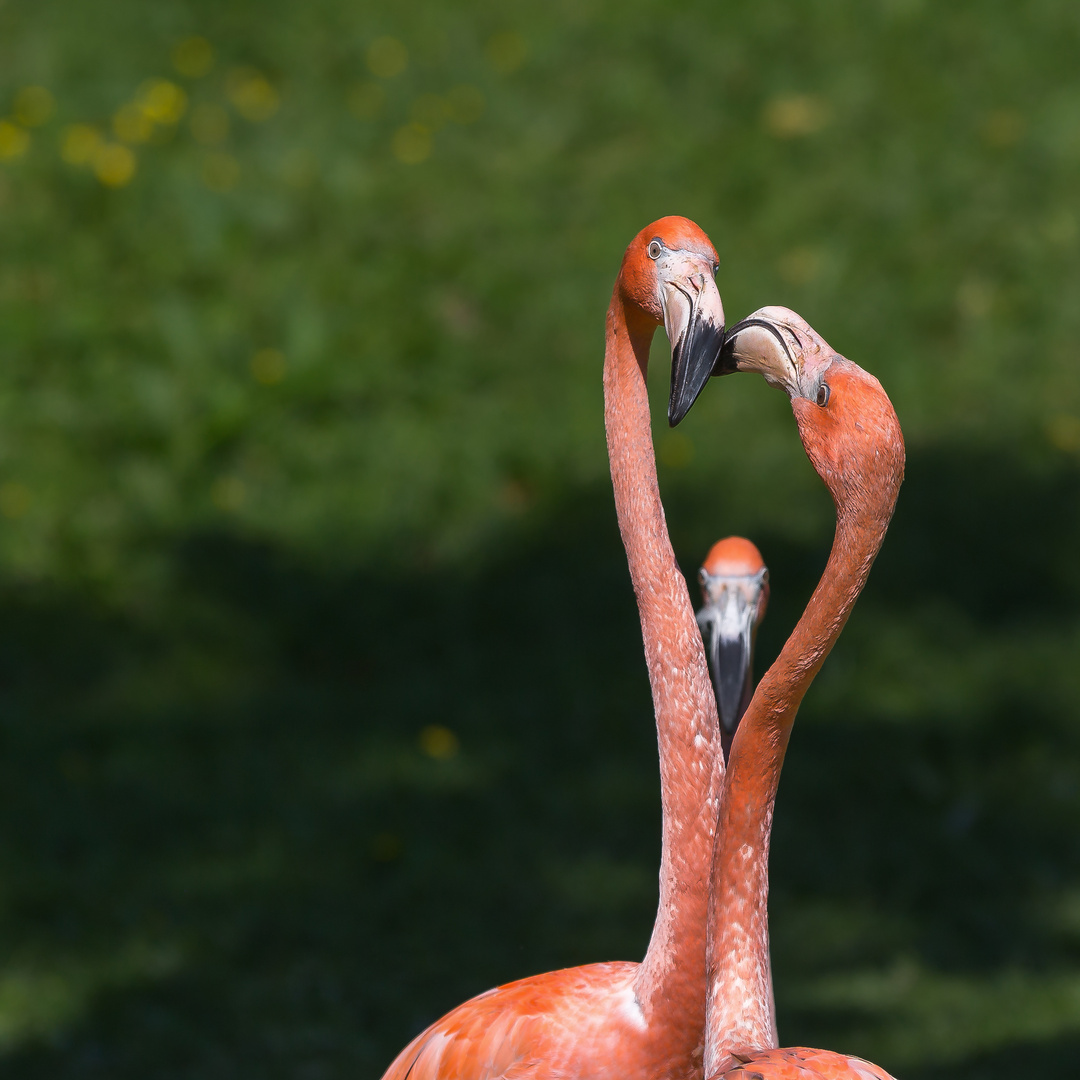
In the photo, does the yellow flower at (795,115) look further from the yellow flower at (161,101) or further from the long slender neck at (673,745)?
the long slender neck at (673,745)

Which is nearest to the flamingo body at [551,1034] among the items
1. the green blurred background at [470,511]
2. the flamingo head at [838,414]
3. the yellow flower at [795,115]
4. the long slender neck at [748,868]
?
the long slender neck at [748,868]

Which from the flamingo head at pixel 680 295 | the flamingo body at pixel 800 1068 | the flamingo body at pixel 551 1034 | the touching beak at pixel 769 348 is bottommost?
the flamingo body at pixel 800 1068

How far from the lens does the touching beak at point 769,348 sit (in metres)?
2.27

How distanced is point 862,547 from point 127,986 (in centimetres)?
332

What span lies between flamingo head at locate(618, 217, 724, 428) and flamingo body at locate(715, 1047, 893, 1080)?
105cm

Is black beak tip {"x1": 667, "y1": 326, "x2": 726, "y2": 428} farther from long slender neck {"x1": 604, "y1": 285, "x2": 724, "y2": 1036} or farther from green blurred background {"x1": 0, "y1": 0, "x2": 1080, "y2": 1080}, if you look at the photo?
green blurred background {"x1": 0, "y1": 0, "x2": 1080, "y2": 1080}

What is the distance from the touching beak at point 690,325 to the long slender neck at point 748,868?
400mm

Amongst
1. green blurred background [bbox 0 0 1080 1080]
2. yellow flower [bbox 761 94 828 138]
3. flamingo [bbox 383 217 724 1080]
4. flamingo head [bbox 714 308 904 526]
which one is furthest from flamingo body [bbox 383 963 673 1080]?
yellow flower [bbox 761 94 828 138]

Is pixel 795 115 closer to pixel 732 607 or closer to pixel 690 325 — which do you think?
pixel 732 607

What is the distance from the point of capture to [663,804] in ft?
9.07

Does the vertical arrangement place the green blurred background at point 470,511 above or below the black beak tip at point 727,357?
above

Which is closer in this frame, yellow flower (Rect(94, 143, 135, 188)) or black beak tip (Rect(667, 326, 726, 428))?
black beak tip (Rect(667, 326, 726, 428))

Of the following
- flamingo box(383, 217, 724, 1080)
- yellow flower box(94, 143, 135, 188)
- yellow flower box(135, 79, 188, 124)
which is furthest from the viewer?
yellow flower box(135, 79, 188, 124)

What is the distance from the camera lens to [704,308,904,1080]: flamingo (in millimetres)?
2160
